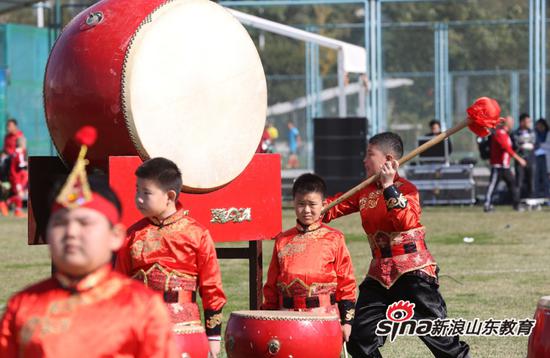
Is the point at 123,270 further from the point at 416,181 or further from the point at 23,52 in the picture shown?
the point at 23,52

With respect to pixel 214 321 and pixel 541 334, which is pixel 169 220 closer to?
pixel 214 321

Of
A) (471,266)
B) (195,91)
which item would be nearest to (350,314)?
(195,91)

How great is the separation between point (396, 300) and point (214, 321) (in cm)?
158

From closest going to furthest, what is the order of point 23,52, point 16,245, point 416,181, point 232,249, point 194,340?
point 194,340, point 232,249, point 16,245, point 416,181, point 23,52

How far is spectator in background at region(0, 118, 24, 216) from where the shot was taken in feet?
70.9

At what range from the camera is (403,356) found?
7.99 meters

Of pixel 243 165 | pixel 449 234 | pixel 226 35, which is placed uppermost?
pixel 226 35

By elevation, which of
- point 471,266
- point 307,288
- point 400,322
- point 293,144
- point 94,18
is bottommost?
point 471,266

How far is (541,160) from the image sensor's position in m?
21.4

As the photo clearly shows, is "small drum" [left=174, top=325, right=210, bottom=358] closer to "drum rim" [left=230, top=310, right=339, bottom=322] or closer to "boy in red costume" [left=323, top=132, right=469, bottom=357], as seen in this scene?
"drum rim" [left=230, top=310, right=339, bottom=322]

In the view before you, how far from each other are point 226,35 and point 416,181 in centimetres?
1543

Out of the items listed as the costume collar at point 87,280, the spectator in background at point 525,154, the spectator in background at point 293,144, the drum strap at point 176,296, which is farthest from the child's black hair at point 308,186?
the spectator in background at point 293,144

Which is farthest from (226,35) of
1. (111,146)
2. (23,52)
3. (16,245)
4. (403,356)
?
A: (23,52)

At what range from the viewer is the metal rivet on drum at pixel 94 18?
22.4ft
